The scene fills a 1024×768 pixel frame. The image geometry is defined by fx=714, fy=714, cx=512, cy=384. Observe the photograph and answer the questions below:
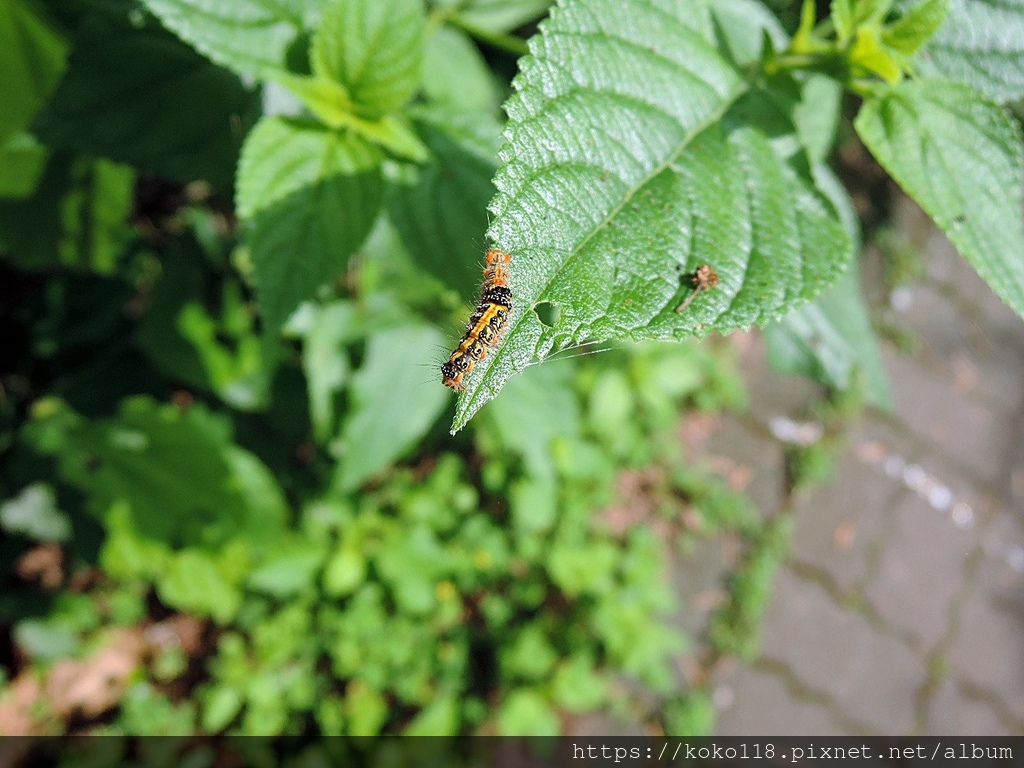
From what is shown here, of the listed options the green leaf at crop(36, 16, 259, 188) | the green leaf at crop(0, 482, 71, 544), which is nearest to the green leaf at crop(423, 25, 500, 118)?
the green leaf at crop(36, 16, 259, 188)

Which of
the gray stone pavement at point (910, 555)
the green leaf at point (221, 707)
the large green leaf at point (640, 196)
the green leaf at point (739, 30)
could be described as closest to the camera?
the large green leaf at point (640, 196)

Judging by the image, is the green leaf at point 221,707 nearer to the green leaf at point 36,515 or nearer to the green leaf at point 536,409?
the green leaf at point 36,515

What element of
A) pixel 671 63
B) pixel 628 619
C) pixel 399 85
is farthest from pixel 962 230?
pixel 628 619

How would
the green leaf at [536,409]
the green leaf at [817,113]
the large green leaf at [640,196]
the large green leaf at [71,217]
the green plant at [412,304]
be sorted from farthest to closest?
the green leaf at [536,409] < the large green leaf at [71,217] < the green leaf at [817,113] < the green plant at [412,304] < the large green leaf at [640,196]

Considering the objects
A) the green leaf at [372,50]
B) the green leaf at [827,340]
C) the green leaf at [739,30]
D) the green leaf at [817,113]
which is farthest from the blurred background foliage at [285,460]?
the green leaf at [827,340]

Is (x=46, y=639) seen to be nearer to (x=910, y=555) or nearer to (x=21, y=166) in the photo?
(x=21, y=166)

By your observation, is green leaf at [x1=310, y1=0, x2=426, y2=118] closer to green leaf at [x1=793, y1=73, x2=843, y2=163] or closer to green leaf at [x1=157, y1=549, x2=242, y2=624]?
green leaf at [x1=793, y1=73, x2=843, y2=163]
